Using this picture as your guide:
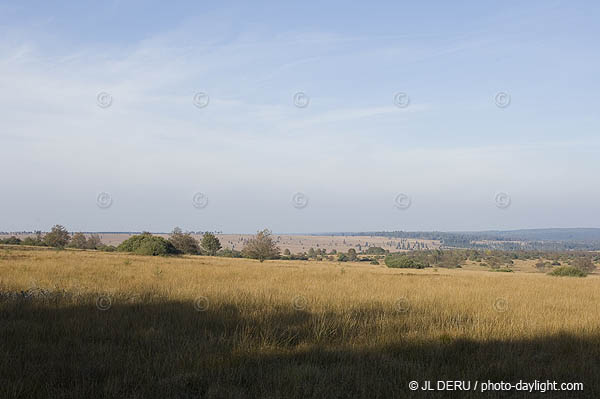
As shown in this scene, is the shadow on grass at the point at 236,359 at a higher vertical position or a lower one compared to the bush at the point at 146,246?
higher

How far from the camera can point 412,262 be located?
190ft

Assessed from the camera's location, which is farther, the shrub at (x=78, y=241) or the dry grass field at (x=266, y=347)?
the shrub at (x=78, y=241)

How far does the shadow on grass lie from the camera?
4281mm

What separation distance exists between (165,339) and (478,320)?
225 inches

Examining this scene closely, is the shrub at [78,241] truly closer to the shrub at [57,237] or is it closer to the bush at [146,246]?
the shrub at [57,237]

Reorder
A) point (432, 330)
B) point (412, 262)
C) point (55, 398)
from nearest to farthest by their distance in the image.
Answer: point (55, 398) → point (432, 330) → point (412, 262)

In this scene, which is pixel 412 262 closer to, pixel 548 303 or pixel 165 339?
pixel 548 303

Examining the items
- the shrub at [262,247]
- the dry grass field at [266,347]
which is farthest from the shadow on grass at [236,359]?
the shrub at [262,247]

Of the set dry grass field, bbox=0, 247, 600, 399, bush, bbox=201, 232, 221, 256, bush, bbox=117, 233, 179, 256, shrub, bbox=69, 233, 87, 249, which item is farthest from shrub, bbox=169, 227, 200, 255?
dry grass field, bbox=0, 247, 600, 399

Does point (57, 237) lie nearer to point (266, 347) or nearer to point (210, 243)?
point (210, 243)

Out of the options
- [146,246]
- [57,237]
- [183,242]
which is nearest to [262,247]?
[146,246]

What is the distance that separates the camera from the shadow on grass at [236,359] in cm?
428

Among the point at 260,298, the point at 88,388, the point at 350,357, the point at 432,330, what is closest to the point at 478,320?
the point at 432,330

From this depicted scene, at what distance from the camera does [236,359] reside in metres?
5.11
